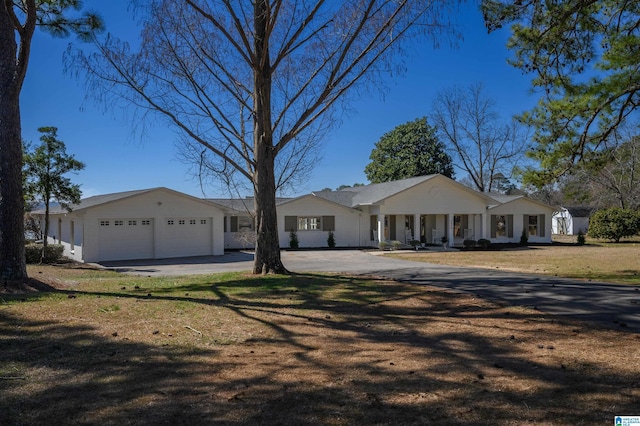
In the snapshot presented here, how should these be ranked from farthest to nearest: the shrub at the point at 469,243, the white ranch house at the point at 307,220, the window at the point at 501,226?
1. the window at the point at 501,226
2. the shrub at the point at 469,243
3. the white ranch house at the point at 307,220

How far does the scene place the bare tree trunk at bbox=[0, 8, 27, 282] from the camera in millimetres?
9727

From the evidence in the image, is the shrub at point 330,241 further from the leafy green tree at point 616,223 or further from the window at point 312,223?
the leafy green tree at point 616,223

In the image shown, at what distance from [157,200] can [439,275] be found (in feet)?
50.4

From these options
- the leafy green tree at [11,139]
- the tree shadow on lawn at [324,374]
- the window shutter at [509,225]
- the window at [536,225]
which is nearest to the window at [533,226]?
the window at [536,225]

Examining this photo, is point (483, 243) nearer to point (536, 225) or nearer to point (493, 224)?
point (493, 224)

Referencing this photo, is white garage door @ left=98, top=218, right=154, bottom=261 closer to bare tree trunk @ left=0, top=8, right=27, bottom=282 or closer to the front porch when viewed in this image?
bare tree trunk @ left=0, top=8, right=27, bottom=282

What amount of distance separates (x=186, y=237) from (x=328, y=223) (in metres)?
10.1

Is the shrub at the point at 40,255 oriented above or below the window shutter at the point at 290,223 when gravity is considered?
below

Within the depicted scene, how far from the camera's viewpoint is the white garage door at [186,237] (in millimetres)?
24188

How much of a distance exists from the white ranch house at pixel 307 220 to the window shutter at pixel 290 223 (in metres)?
0.06

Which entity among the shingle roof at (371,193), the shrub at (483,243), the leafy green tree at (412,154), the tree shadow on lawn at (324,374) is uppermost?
the leafy green tree at (412,154)

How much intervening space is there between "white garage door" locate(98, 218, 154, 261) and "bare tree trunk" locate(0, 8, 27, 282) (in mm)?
12938

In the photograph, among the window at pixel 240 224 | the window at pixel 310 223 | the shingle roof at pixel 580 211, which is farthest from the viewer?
the shingle roof at pixel 580 211

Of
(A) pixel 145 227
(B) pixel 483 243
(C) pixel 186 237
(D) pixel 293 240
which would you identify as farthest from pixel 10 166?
(B) pixel 483 243
